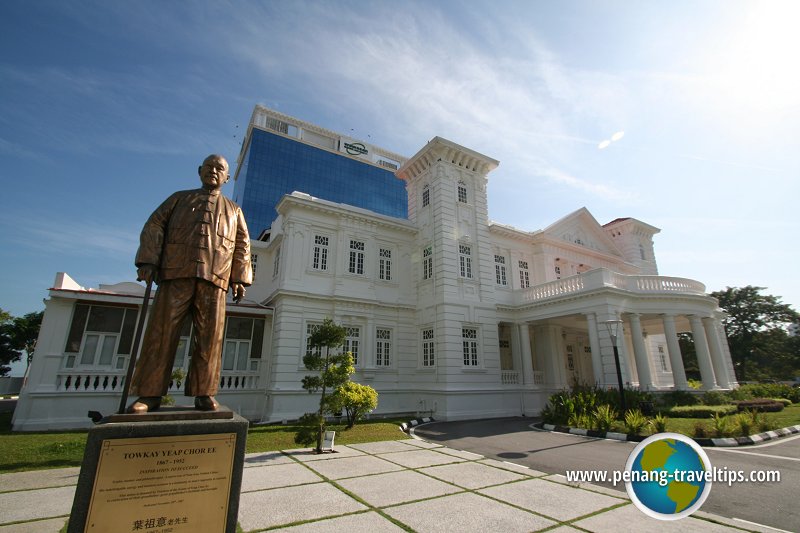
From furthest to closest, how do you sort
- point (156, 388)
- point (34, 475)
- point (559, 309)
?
point (559, 309) → point (34, 475) → point (156, 388)

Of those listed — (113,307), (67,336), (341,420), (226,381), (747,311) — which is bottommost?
(341,420)

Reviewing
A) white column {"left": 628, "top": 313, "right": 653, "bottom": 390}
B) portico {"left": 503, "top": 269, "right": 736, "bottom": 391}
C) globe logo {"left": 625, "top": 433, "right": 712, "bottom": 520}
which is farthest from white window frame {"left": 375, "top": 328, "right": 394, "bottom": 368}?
globe logo {"left": 625, "top": 433, "right": 712, "bottom": 520}

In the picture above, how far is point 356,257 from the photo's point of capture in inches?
763

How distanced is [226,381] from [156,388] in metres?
→ 13.8

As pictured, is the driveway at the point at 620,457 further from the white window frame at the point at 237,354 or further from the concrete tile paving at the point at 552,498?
the white window frame at the point at 237,354

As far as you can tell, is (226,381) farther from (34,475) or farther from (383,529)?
(383,529)

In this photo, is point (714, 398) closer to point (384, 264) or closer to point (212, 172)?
point (384, 264)

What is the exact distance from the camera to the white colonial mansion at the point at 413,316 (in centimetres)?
1440

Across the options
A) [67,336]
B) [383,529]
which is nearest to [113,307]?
[67,336]

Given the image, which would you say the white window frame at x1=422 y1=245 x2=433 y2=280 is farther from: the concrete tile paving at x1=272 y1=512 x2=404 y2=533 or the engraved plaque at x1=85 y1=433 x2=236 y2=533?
the engraved plaque at x1=85 y1=433 x2=236 y2=533

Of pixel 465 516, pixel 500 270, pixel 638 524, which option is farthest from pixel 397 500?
pixel 500 270

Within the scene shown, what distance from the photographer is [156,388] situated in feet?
13.2

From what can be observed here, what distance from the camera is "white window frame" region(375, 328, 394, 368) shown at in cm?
1858

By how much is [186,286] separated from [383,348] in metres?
15.2
